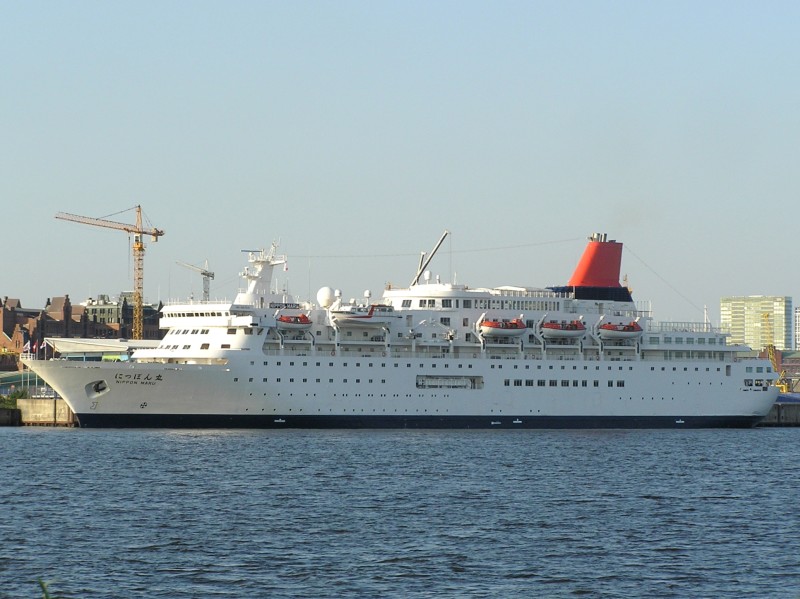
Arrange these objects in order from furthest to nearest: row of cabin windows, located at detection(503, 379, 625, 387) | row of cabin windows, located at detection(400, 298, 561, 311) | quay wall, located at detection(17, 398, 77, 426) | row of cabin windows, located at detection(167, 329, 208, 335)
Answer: quay wall, located at detection(17, 398, 77, 426) → row of cabin windows, located at detection(400, 298, 561, 311) → row of cabin windows, located at detection(503, 379, 625, 387) → row of cabin windows, located at detection(167, 329, 208, 335)

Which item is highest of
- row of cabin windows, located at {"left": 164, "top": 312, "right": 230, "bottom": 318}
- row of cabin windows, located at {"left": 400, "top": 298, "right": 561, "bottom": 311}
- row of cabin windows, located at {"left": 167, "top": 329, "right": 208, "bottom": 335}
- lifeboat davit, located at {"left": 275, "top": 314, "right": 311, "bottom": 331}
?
row of cabin windows, located at {"left": 400, "top": 298, "right": 561, "bottom": 311}

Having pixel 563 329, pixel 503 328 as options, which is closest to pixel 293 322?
pixel 503 328

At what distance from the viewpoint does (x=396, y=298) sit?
59812 millimetres

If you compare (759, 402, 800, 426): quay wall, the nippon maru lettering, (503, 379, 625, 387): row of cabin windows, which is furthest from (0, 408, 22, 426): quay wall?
(759, 402, 800, 426): quay wall

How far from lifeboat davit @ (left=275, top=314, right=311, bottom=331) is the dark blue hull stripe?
3856 mm

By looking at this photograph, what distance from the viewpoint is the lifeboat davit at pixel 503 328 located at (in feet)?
193

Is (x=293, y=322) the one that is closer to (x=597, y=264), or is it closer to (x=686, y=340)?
(x=597, y=264)

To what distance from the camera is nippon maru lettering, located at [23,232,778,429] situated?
53781mm

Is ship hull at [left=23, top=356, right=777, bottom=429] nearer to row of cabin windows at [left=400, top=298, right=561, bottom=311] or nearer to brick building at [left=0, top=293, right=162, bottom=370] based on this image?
row of cabin windows at [left=400, top=298, right=561, bottom=311]

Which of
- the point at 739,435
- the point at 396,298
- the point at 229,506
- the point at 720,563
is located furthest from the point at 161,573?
the point at 739,435

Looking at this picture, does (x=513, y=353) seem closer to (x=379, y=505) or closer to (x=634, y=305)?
(x=634, y=305)

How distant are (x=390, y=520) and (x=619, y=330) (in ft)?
110

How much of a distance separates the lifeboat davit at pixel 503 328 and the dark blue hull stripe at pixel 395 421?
3.75 meters

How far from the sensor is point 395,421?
56250 mm
